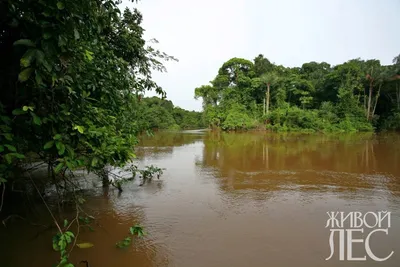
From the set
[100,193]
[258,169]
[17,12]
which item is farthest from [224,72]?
[17,12]

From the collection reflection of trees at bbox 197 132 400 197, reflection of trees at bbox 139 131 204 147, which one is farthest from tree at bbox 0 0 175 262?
reflection of trees at bbox 139 131 204 147

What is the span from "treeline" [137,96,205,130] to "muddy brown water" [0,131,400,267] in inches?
1063

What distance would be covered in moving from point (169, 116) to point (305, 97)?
21343 millimetres

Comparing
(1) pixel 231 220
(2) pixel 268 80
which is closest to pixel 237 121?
(2) pixel 268 80

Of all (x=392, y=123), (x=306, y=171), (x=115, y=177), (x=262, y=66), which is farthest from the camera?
(x=262, y=66)

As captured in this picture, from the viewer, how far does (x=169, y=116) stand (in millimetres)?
42406

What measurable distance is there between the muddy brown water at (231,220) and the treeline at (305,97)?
20.9m

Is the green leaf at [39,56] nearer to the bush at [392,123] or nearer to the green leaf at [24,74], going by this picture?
the green leaf at [24,74]

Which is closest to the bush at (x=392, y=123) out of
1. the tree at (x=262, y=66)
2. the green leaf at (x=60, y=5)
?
the tree at (x=262, y=66)

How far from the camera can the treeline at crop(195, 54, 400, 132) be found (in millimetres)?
26188

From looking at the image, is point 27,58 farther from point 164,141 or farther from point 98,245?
point 164,141

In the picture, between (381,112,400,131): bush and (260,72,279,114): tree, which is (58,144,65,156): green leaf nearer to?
(260,72,279,114): tree

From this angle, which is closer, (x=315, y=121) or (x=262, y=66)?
(x=315, y=121)

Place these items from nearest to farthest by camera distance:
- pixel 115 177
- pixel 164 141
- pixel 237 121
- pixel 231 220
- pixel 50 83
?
pixel 50 83 → pixel 231 220 → pixel 115 177 → pixel 164 141 → pixel 237 121
